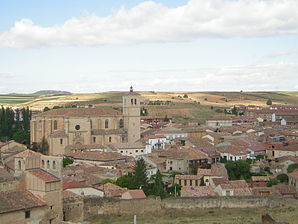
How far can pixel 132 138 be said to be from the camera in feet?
220

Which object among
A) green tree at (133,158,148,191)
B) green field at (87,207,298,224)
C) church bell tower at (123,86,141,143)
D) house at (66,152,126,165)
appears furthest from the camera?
church bell tower at (123,86,141,143)

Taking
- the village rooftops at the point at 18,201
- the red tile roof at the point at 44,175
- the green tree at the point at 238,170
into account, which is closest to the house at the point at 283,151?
the green tree at the point at 238,170

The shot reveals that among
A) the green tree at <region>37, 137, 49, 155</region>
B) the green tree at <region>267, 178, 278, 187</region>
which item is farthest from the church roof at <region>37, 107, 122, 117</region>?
the green tree at <region>267, 178, 278, 187</region>

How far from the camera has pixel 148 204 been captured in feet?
98.1

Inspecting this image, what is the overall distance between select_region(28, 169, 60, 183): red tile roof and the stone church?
1414 inches

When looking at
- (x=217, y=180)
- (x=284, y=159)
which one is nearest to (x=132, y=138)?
(x=284, y=159)

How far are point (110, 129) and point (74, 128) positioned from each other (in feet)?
17.5

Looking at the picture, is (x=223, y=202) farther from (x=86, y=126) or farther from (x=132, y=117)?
(x=132, y=117)

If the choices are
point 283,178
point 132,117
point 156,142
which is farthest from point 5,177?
point 156,142

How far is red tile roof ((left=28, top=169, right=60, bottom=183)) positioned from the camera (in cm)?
2486

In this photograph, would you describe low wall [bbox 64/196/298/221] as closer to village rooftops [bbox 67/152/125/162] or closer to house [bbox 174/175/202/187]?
house [bbox 174/175/202/187]

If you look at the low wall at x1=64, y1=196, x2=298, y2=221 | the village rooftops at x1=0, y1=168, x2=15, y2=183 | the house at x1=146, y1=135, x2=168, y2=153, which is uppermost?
the village rooftops at x1=0, y1=168, x2=15, y2=183

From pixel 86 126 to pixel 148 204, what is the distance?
35.6 meters

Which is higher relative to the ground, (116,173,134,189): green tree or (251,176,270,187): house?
(116,173,134,189): green tree
